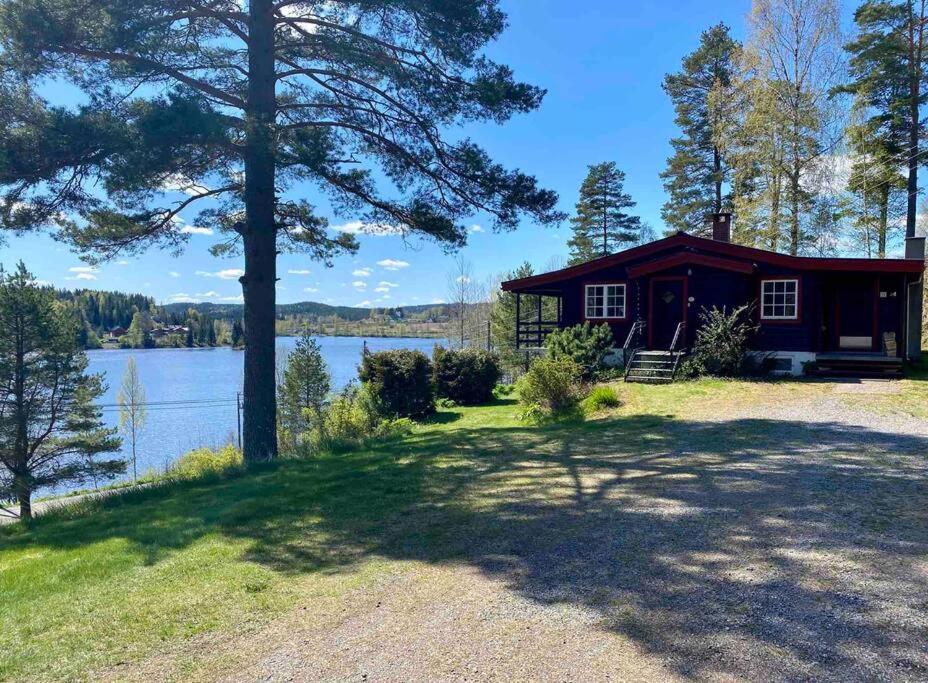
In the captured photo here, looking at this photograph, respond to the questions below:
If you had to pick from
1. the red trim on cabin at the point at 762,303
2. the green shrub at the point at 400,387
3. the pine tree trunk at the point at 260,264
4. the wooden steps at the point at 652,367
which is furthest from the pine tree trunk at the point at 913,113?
the pine tree trunk at the point at 260,264

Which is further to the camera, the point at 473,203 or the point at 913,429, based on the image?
the point at 473,203

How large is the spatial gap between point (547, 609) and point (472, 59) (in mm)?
8899

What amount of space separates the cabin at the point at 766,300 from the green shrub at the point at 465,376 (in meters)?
4.63

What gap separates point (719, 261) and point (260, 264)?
11.5 metres

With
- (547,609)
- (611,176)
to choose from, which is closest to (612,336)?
(547,609)

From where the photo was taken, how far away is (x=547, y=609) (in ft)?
9.66

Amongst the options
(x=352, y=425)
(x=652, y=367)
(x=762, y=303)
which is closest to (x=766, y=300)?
(x=762, y=303)

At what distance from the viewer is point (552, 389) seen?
11.9 meters

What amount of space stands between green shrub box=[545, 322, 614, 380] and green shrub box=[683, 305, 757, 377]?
2.37m

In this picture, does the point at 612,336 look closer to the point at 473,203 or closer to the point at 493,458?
the point at 473,203

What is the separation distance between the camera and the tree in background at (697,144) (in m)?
26.7

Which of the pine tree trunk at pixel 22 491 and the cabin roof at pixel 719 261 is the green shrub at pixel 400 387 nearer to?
the cabin roof at pixel 719 261

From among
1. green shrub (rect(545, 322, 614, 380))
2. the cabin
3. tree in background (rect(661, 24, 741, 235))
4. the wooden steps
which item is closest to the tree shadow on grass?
the wooden steps

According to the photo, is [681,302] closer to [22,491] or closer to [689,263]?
[689,263]
